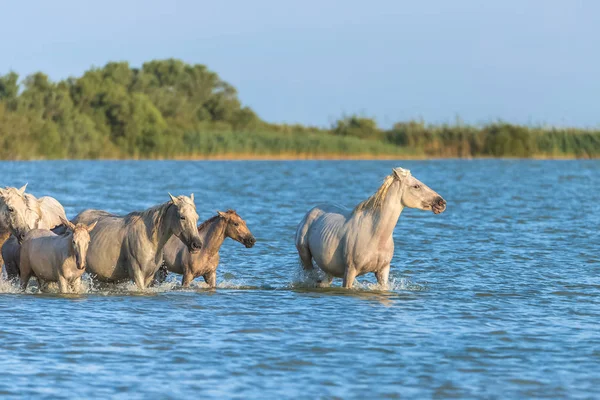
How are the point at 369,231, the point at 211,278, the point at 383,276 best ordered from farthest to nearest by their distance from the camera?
the point at 211,278 → the point at 383,276 → the point at 369,231

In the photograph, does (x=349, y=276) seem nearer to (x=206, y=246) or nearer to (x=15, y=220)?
(x=206, y=246)

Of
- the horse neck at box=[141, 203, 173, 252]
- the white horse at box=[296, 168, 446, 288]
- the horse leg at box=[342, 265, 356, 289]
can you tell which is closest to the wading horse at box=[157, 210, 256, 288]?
the horse neck at box=[141, 203, 173, 252]

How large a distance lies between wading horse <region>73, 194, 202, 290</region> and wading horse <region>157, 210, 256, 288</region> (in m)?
0.39

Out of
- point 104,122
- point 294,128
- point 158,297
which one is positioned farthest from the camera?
point 294,128

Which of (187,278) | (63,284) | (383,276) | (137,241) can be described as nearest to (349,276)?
(383,276)

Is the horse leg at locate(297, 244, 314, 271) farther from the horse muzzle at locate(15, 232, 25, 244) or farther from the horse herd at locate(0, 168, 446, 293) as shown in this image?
the horse muzzle at locate(15, 232, 25, 244)

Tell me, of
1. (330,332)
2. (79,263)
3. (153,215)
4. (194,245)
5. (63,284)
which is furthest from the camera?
(153,215)

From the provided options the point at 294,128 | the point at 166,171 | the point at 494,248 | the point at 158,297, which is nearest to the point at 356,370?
the point at 158,297

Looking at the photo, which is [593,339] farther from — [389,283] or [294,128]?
[294,128]

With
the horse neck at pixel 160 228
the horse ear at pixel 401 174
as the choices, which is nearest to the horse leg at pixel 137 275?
the horse neck at pixel 160 228

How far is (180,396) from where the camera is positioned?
8461 mm

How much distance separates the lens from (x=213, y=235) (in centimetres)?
1384

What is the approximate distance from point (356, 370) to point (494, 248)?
1182cm

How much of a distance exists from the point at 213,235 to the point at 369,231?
1.96 meters
